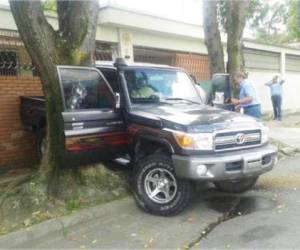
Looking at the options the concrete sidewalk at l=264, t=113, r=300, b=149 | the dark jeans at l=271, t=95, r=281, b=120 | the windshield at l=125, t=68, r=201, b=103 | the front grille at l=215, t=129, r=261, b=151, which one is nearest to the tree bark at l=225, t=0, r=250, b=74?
A: the concrete sidewalk at l=264, t=113, r=300, b=149

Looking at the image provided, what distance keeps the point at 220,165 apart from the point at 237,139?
0.53 meters

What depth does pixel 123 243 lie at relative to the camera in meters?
4.95

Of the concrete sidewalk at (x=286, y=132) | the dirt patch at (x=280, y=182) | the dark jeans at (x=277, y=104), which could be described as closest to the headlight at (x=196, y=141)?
the dirt patch at (x=280, y=182)

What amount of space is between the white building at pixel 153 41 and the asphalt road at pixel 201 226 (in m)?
4.78

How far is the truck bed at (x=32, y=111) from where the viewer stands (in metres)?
7.85

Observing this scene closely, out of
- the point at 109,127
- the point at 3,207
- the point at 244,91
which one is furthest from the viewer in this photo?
the point at 244,91

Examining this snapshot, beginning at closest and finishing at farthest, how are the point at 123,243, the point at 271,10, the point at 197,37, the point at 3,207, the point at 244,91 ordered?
the point at 123,243 < the point at 3,207 < the point at 244,91 < the point at 197,37 < the point at 271,10

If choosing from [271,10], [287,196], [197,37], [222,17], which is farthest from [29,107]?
[271,10]

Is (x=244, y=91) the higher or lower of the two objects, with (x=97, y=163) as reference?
higher

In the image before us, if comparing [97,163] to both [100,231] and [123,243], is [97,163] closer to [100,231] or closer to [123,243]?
[100,231]

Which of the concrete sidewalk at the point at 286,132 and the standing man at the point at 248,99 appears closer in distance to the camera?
the standing man at the point at 248,99

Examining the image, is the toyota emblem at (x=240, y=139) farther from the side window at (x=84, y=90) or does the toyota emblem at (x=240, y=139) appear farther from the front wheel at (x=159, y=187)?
the side window at (x=84, y=90)

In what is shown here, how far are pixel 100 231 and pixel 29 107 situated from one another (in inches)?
147

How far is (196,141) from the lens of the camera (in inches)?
214
